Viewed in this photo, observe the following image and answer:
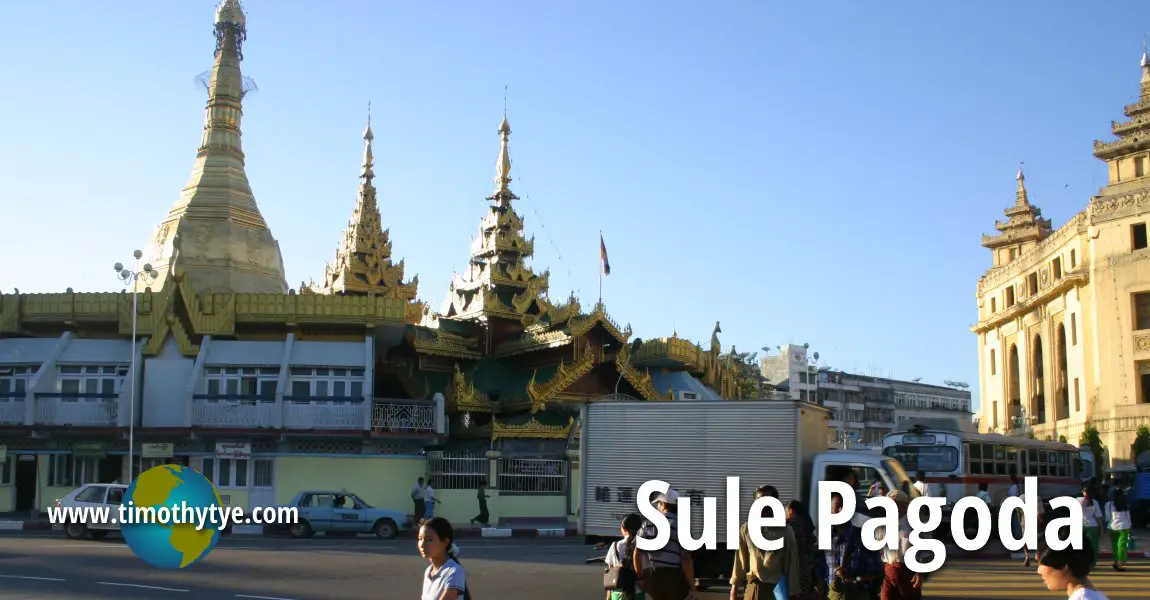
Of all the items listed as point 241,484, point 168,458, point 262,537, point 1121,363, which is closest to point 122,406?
point 168,458

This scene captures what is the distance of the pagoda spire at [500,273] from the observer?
43.7m

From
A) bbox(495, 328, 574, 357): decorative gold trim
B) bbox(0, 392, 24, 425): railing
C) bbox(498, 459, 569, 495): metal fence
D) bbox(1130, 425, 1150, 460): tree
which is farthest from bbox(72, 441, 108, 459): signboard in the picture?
bbox(1130, 425, 1150, 460): tree

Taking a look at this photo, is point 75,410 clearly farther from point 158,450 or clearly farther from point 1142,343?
point 1142,343

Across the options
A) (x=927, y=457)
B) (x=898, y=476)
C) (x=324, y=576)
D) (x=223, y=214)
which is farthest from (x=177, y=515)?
(x=223, y=214)

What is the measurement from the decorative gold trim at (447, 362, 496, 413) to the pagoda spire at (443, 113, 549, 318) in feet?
14.1

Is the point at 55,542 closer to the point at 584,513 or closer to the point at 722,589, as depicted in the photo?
the point at 584,513

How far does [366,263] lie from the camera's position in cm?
5109

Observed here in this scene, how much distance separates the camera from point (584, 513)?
17734mm

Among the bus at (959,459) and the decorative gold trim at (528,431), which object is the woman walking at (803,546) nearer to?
the bus at (959,459)

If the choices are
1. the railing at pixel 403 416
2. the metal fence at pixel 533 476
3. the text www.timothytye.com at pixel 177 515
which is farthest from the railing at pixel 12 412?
the metal fence at pixel 533 476

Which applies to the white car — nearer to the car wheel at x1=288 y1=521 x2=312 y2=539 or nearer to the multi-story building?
the car wheel at x1=288 y1=521 x2=312 y2=539

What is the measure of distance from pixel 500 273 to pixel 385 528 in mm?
18635

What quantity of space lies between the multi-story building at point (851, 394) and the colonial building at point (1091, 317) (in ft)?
114

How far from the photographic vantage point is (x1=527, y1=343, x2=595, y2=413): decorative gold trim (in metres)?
38.3
